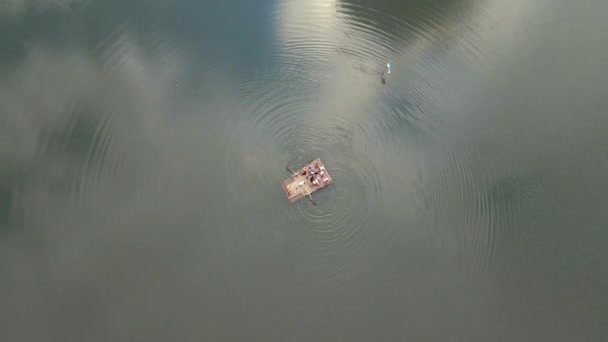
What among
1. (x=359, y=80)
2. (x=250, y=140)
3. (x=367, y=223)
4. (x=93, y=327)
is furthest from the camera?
(x=359, y=80)

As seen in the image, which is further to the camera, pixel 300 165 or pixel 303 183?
pixel 300 165

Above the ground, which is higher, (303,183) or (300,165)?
(300,165)

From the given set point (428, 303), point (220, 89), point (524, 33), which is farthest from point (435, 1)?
point (428, 303)

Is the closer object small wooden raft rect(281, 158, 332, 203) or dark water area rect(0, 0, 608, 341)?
dark water area rect(0, 0, 608, 341)

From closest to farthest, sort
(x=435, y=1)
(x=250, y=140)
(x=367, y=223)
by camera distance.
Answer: (x=367, y=223), (x=250, y=140), (x=435, y=1)

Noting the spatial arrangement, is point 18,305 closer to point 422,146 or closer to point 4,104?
point 4,104
